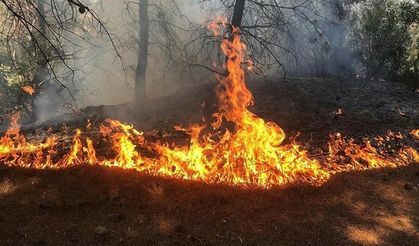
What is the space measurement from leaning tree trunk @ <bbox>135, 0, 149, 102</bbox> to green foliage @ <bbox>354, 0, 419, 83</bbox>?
25.9 feet

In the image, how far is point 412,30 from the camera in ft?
46.1

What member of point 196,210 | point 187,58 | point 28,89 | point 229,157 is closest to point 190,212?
point 196,210

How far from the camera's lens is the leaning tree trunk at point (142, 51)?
11.8 metres

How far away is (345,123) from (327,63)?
19.4ft

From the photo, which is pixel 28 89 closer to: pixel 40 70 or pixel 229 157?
pixel 40 70

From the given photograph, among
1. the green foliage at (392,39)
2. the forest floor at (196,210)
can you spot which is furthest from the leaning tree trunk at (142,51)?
the green foliage at (392,39)

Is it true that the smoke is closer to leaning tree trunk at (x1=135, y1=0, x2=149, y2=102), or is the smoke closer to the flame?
the flame

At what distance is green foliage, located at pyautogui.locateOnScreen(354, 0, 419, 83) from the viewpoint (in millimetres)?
13000

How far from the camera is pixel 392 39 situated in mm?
13141

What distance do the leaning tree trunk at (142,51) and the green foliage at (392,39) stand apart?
25.9 ft

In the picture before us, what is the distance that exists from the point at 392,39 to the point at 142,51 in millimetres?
8786

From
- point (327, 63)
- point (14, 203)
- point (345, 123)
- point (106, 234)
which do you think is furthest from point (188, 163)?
point (327, 63)

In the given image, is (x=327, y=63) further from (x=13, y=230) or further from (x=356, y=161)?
(x=13, y=230)

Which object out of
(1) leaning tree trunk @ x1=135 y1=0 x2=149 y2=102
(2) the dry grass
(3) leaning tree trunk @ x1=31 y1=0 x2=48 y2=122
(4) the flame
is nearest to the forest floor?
(2) the dry grass
